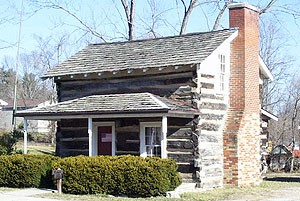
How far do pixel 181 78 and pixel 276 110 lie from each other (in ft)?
96.1

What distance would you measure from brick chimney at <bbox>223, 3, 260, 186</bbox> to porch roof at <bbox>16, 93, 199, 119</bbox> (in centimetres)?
236

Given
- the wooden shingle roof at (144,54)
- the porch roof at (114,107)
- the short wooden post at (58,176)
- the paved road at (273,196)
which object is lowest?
the paved road at (273,196)

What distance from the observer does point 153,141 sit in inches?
831

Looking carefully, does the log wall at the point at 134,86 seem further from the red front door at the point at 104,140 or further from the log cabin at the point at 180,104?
the red front door at the point at 104,140

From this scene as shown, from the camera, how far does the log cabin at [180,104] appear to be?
20.0 m

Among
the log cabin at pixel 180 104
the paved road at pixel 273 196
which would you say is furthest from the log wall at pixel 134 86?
the paved road at pixel 273 196

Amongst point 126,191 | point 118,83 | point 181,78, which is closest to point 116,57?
point 118,83

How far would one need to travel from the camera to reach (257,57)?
891 inches

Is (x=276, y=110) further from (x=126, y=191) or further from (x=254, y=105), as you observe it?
(x=126, y=191)

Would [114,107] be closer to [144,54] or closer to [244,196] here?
[144,54]

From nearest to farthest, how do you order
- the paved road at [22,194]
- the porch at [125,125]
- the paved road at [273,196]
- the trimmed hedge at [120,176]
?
1. the paved road at [22,194]
2. the trimmed hedge at [120,176]
3. the paved road at [273,196]
4. the porch at [125,125]

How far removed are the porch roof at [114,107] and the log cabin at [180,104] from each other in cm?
4

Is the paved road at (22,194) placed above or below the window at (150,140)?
below

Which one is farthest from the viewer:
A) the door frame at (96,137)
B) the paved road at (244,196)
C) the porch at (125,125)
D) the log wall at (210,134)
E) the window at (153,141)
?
the door frame at (96,137)
